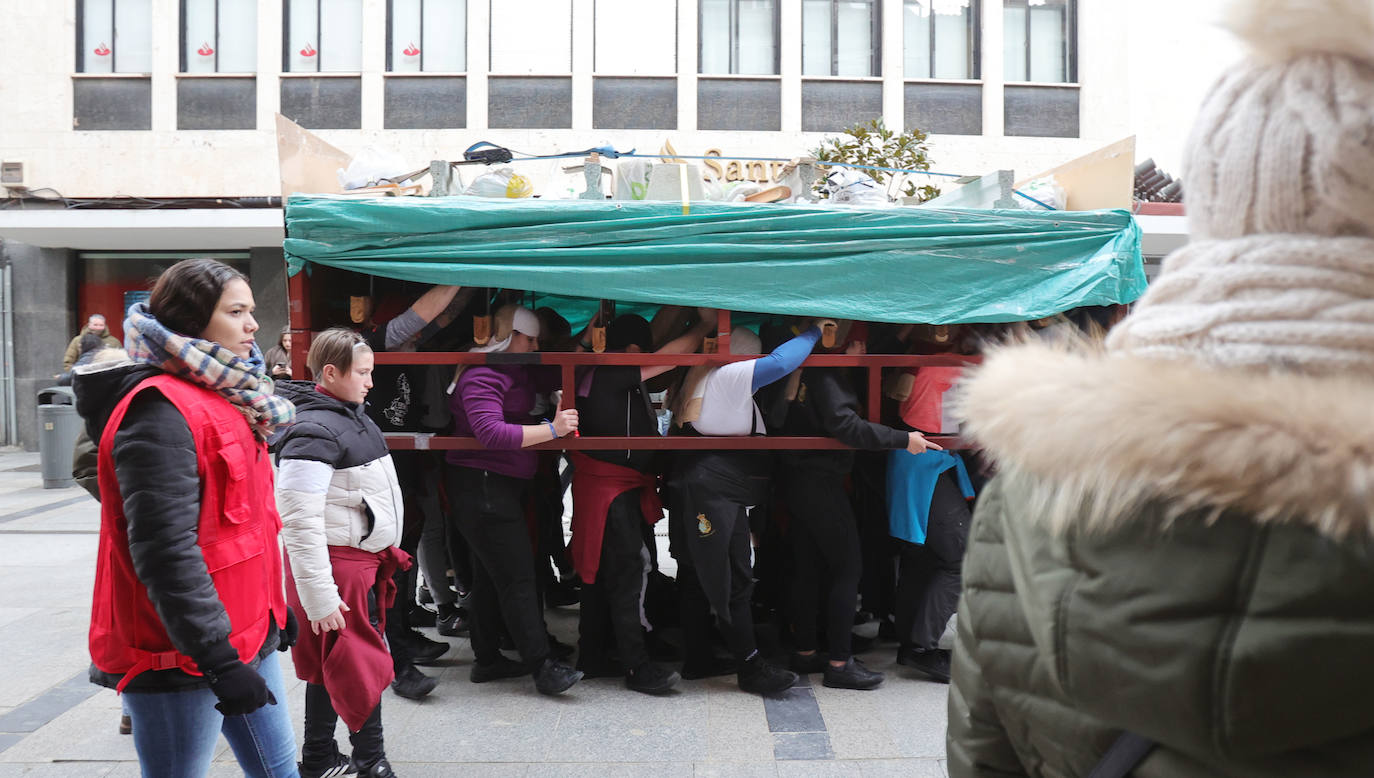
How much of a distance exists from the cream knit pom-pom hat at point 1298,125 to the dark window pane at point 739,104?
43.6 feet

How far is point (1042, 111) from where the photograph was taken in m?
14.0

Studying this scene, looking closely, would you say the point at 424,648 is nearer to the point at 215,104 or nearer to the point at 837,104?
the point at 837,104

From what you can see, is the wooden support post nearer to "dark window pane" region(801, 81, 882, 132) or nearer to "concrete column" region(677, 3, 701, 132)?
"concrete column" region(677, 3, 701, 132)

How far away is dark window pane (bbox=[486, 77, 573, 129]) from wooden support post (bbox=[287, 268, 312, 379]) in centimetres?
988

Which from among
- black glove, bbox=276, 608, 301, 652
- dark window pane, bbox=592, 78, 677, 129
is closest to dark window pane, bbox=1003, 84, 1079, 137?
dark window pane, bbox=592, 78, 677, 129

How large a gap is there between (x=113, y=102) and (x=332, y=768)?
13.8m

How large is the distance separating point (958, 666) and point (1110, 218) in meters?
3.81

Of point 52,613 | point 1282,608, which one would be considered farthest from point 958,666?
point 52,613

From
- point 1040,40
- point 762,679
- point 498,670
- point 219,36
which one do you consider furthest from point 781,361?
point 219,36

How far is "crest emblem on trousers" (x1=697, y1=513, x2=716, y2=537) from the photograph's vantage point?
4367 mm

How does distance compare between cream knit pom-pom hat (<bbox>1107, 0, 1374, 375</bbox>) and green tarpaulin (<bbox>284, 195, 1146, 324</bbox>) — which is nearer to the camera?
cream knit pom-pom hat (<bbox>1107, 0, 1374, 375</bbox>)

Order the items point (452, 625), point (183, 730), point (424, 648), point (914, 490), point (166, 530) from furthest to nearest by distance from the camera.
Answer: point (452, 625)
point (424, 648)
point (914, 490)
point (183, 730)
point (166, 530)

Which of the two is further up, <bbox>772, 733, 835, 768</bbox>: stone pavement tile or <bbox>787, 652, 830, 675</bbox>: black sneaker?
<bbox>787, 652, 830, 675</bbox>: black sneaker

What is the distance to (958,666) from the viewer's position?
1.31m
